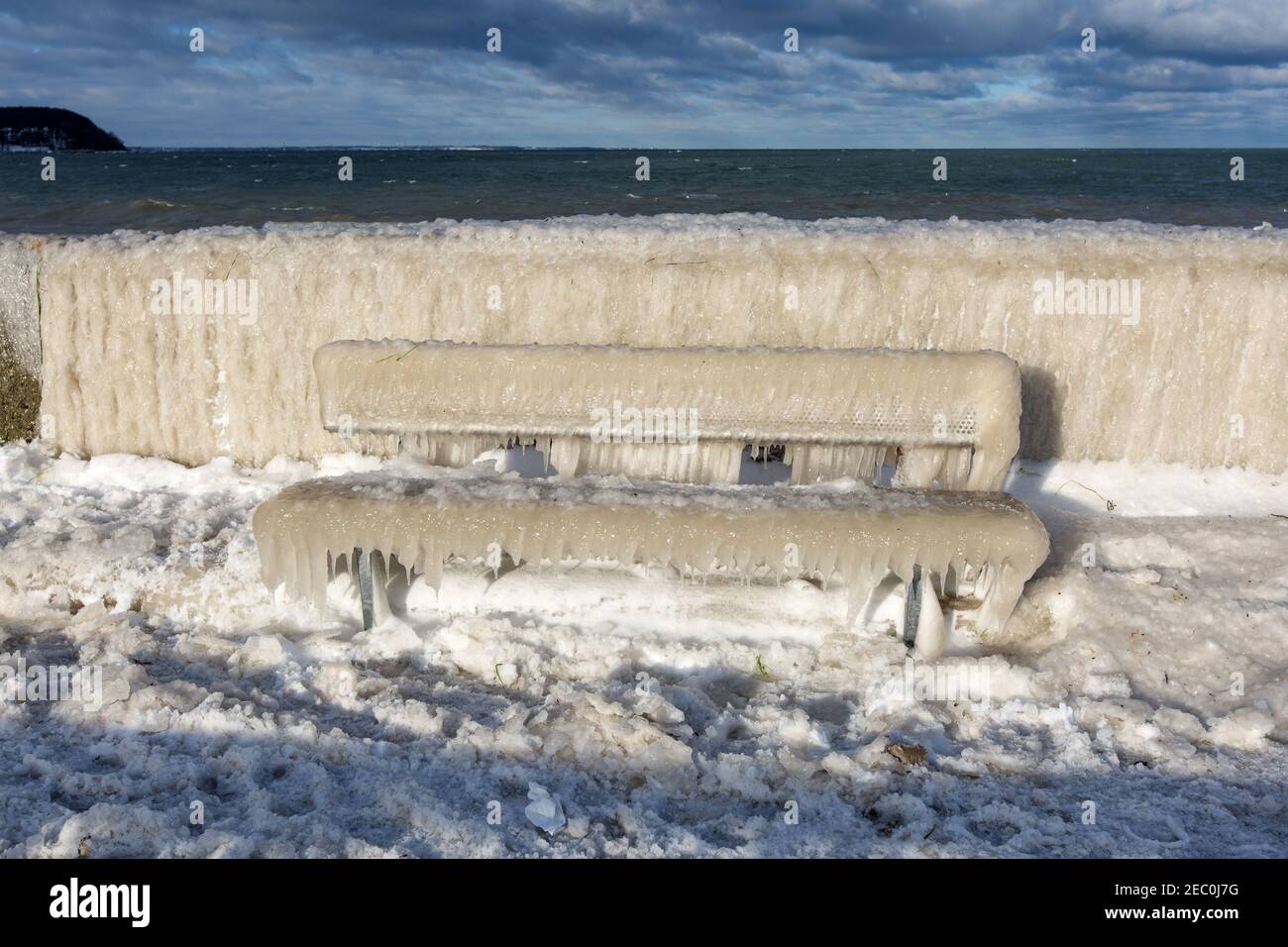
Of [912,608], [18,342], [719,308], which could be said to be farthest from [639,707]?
[18,342]

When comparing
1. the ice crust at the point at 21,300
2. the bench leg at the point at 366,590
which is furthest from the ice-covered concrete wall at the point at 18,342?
the bench leg at the point at 366,590

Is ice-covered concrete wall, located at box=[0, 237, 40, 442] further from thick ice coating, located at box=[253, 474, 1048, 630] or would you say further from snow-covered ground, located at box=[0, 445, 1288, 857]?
thick ice coating, located at box=[253, 474, 1048, 630]

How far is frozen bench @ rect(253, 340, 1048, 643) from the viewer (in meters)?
3.16

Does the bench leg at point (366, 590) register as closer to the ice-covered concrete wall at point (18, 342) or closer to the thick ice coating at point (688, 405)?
the thick ice coating at point (688, 405)

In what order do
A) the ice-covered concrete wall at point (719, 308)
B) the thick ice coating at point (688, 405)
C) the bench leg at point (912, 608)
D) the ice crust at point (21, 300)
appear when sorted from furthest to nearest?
the ice crust at point (21, 300), the ice-covered concrete wall at point (719, 308), the thick ice coating at point (688, 405), the bench leg at point (912, 608)

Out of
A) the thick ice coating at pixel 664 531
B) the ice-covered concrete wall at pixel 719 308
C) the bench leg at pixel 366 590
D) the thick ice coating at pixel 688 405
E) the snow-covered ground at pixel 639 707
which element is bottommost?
the snow-covered ground at pixel 639 707

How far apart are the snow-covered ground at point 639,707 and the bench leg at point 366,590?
0.06 m

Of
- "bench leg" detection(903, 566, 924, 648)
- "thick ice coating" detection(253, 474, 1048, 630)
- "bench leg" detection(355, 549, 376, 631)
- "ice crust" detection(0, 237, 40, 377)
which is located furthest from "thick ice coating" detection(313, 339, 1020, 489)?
"ice crust" detection(0, 237, 40, 377)

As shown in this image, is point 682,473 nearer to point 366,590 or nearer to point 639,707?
point 639,707

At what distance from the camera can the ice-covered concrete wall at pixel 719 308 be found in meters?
4.16

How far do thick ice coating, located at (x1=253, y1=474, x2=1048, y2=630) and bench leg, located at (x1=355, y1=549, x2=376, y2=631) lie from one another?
10cm

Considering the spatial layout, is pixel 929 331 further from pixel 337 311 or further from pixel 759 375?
pixel 337 311
